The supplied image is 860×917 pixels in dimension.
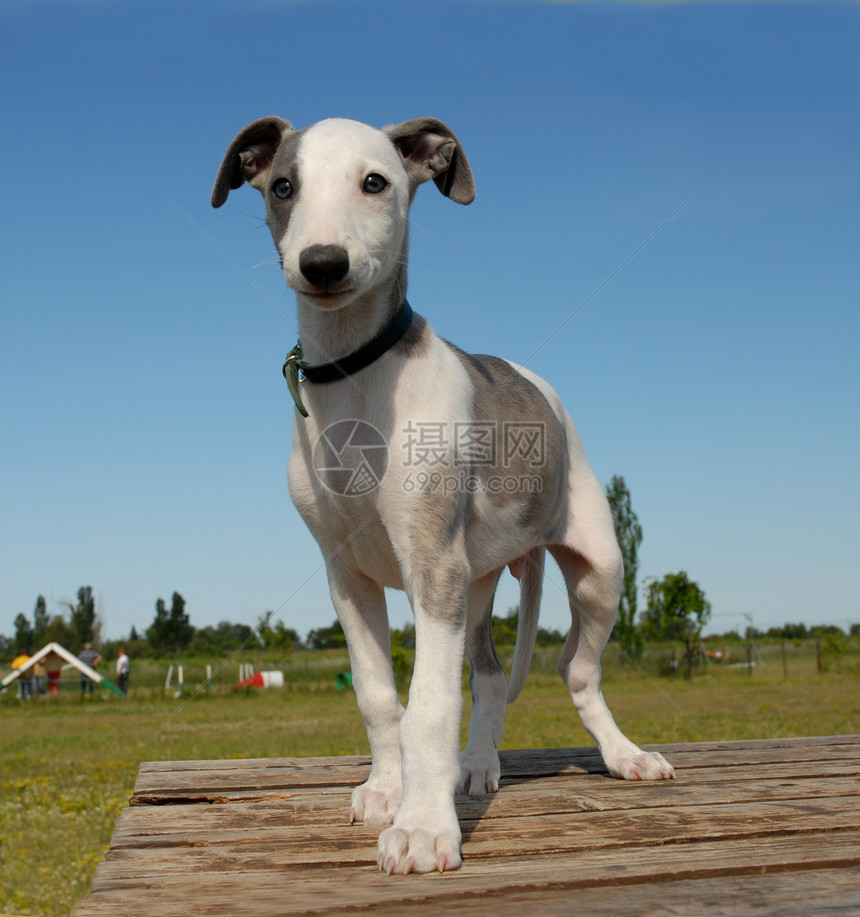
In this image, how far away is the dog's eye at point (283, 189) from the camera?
3.35m

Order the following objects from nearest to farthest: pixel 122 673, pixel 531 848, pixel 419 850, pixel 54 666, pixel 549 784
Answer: pixel 419 850, pixel 531 848, pixel 549 784, pixel 122 673, pixel 54 666

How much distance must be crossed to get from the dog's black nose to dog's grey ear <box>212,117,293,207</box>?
3.36ft

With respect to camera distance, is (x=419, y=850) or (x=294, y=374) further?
(x=294, y=374)

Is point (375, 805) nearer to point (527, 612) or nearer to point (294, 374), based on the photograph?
point (527, 612)

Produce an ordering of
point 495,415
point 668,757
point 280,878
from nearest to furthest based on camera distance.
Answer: point 280,878 < point 495,415 < point 668,757

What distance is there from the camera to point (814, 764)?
4.75 m

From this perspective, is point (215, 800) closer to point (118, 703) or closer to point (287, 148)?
point (287, 148)

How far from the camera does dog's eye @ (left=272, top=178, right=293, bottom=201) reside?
3348 mm

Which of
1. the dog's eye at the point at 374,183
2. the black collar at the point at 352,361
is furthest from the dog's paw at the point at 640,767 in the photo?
the dog's eye at the point at 374,183

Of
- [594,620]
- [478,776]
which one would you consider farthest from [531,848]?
[594,620]

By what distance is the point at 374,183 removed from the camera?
332 cm

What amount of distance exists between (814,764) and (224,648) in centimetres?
6132

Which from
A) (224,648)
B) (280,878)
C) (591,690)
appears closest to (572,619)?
(591,690)

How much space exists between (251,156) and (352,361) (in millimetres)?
1138
